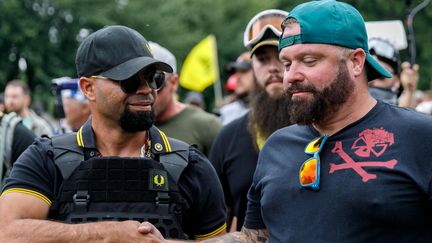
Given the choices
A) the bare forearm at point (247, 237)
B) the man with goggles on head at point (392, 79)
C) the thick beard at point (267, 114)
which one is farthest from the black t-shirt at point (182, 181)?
the man with goggles on head at point (392, 79)

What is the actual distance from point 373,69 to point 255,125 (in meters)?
1.99

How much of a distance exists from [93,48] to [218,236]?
1.16 meters

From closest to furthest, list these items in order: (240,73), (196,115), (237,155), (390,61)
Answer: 1. (237,155)
2. (390,61)
3. (196,115)
4. (240,73)

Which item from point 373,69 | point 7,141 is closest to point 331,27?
point 373,69

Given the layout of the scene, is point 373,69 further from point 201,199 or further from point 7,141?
point 7,141

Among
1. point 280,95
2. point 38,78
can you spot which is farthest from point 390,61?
point 38,78

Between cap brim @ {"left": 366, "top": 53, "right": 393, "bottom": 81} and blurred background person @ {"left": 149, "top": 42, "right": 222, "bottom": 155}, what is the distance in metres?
2.99

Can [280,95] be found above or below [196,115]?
above

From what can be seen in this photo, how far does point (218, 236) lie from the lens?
4629 mm

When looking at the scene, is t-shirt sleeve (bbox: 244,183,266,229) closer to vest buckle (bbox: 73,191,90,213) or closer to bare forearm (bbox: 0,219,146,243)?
bare forearm (bbox: 0,219,146,243)

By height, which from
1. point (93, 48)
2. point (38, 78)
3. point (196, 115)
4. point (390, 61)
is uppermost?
point (93, 48)

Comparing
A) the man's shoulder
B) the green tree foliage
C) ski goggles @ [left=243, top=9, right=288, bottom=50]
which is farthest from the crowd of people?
the green tree foliage

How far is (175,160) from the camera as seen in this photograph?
181 inches

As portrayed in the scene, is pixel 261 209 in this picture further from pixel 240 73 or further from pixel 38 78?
pixel 38 78
